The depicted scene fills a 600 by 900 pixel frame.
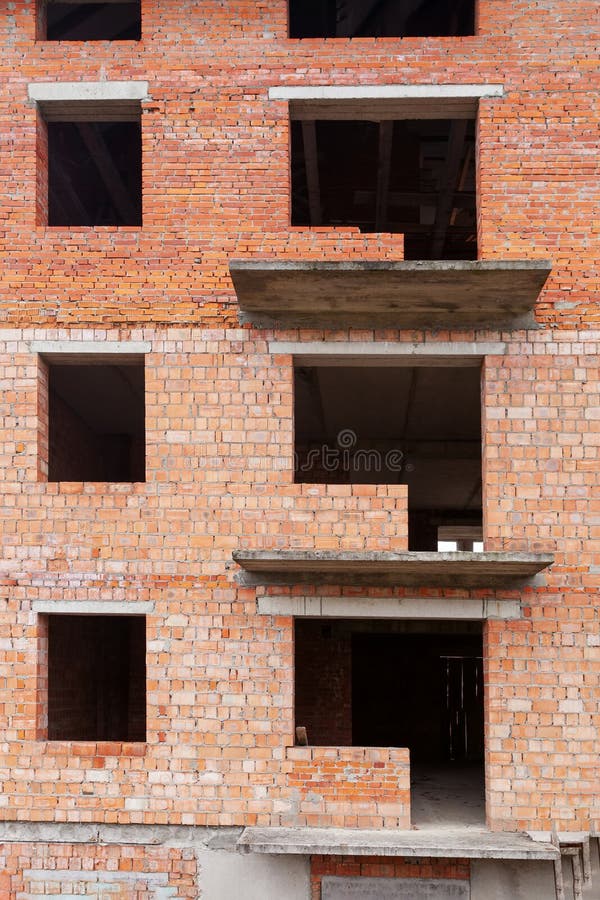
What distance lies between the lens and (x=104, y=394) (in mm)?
10516

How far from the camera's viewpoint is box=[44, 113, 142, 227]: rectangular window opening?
1014cm

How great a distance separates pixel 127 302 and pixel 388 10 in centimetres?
489

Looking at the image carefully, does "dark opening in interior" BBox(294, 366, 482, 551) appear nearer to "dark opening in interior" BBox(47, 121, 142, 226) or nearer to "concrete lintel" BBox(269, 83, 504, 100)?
"concrete lintel" BBox(269, 83, 504, 100)

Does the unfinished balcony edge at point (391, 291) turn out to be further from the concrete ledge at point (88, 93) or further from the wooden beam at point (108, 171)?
the wooden beam at point (108, 171)

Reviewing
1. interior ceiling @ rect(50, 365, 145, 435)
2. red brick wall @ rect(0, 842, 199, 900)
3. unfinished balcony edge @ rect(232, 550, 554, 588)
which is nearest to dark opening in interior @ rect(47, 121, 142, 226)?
interior ceiling @ rect(50, 365, 145, 435)

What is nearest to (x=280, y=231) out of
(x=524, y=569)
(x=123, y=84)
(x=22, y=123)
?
(x=123, y=84)

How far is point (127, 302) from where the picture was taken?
7.98 metres

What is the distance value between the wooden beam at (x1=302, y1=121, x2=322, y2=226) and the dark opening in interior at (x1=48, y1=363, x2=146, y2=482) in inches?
130

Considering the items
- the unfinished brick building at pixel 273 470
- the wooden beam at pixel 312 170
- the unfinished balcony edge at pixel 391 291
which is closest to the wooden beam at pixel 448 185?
the unfinished brick building at pixel 273 470

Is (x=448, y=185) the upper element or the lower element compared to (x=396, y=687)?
upper

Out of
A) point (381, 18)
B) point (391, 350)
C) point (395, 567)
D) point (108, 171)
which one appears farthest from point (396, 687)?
point (381, 18)

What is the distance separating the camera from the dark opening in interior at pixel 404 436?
32.2 feet

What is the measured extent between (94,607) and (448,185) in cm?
686

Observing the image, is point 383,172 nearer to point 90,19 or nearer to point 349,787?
point 90,19
